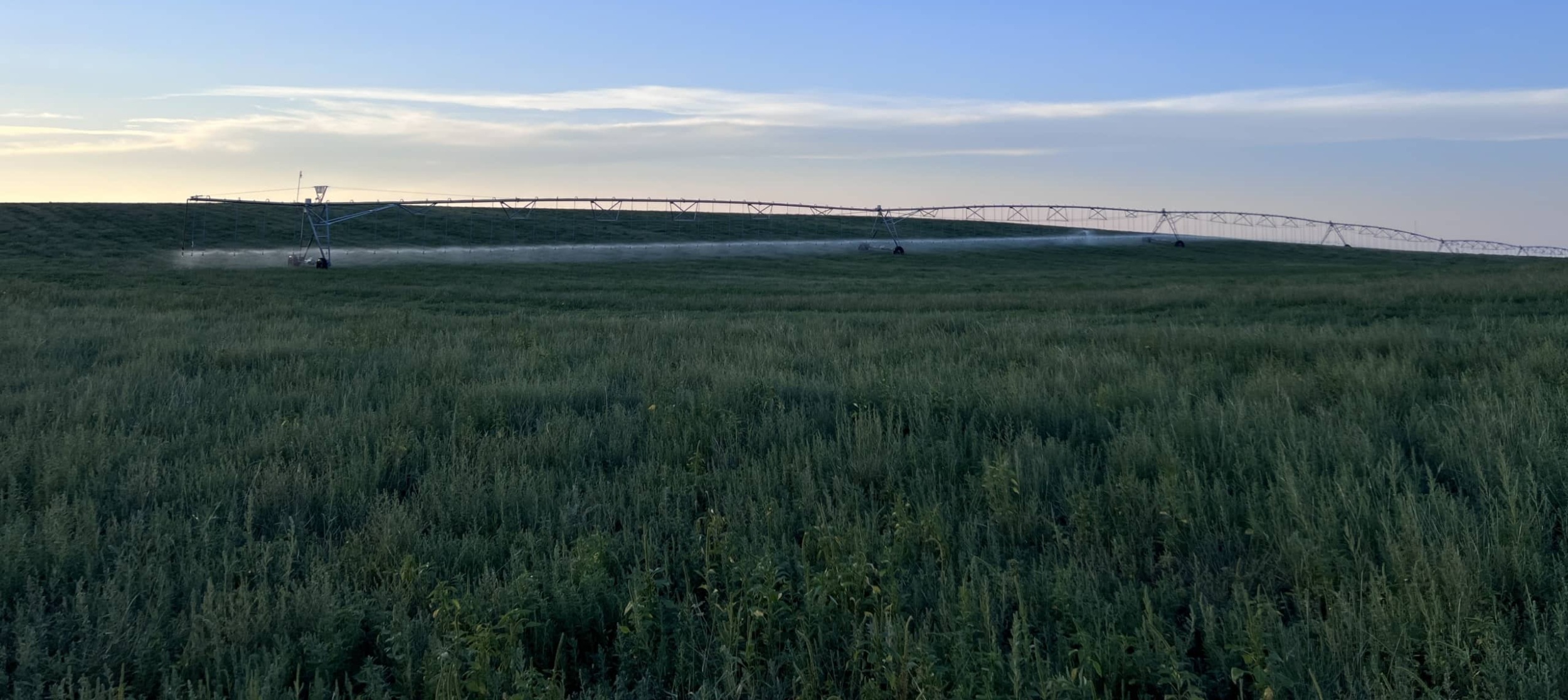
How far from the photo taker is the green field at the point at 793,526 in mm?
3367

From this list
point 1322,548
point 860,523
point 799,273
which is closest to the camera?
point 1322,548

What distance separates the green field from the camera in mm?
3367

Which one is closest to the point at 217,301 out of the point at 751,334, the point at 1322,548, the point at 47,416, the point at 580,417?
the point at 751,334

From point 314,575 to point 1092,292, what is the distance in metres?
30.4

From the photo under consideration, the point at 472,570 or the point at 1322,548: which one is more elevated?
the point at 1322,548

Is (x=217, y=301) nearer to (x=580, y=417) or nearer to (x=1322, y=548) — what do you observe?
(x=580, y=417)

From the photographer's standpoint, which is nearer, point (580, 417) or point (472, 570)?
point (472, 570)

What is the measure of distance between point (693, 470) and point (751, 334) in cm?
940

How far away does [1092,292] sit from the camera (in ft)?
104

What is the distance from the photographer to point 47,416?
24.5 feet

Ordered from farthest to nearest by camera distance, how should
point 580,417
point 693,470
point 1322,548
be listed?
point 580,417 → point 693,470 → point 1322,548

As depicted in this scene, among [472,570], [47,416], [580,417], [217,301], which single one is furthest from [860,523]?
[217,301]

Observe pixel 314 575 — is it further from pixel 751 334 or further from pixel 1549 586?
pixel 751 334

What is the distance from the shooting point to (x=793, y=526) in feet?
16.0
